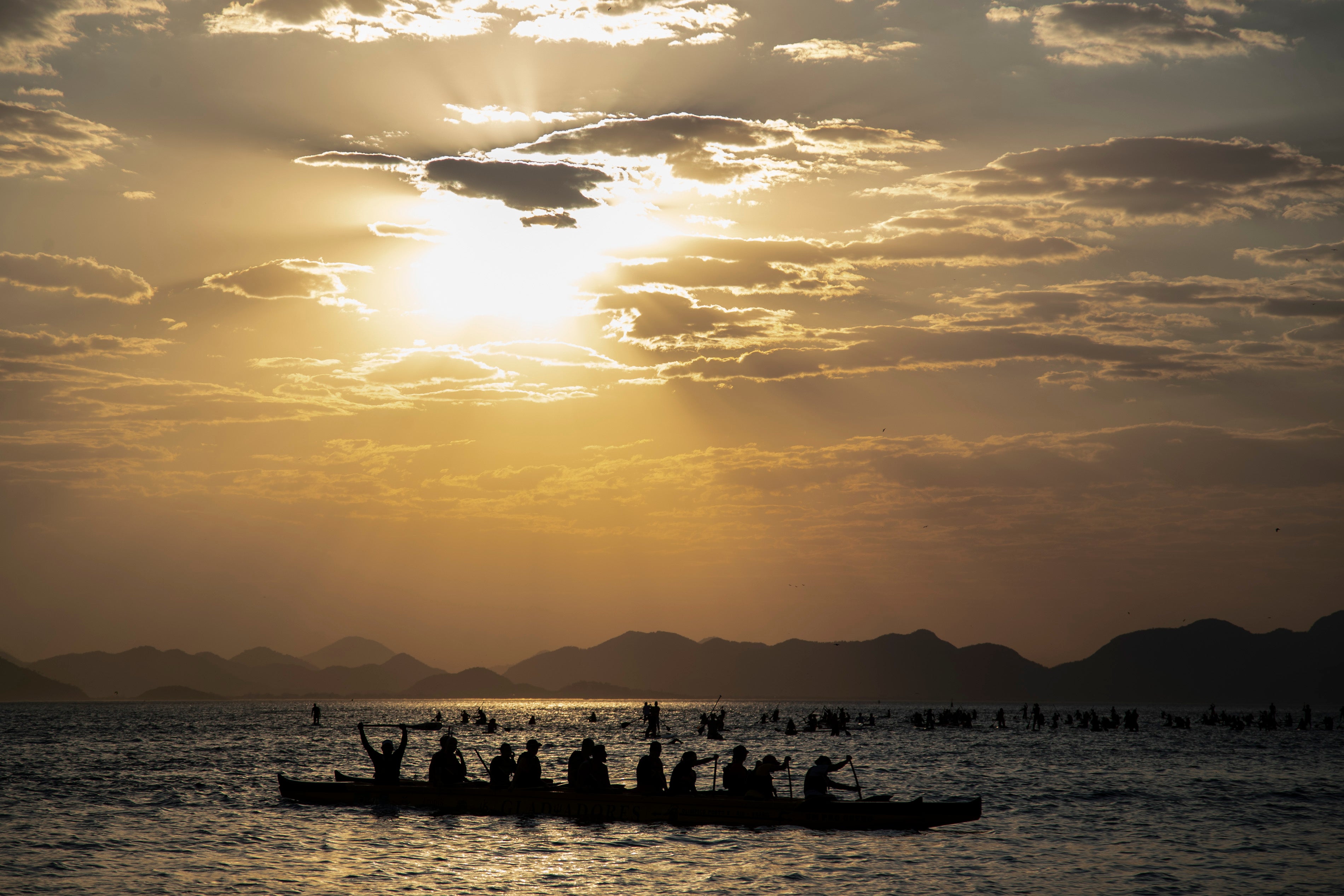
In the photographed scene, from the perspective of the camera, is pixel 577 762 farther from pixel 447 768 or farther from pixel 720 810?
pixel 720 810

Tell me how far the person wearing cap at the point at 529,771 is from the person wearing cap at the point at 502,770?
21 cm

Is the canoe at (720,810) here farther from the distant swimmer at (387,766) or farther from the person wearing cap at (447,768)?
the distant swimmer at (387,766)

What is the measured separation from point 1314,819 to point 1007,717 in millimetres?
133187

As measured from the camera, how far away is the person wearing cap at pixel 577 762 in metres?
29.9

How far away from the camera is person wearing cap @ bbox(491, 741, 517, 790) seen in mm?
30531

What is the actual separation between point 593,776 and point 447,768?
197 inches

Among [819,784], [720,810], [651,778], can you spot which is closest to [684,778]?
[651,778]

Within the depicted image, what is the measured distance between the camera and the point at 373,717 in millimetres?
A: 158000

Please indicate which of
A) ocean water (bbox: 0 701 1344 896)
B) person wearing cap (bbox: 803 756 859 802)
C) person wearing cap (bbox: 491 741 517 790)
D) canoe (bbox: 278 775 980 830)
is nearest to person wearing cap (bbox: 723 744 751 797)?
canoe (bbox: 278 775 980 830)

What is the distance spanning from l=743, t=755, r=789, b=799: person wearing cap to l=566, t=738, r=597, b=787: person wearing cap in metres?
4.71

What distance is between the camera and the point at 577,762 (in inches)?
1191

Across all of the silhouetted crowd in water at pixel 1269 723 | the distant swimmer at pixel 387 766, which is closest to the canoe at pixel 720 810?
the distant swimmer at pixel 387 766

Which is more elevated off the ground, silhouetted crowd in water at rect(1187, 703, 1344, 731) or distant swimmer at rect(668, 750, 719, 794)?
distant swimmer at rect(668, 750, 719, 794)

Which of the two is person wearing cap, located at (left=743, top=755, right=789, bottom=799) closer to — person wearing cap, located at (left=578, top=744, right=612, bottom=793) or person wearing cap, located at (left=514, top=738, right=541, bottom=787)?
person wearing cap, located at (left=578, top=744, right=612, bottom=793)
